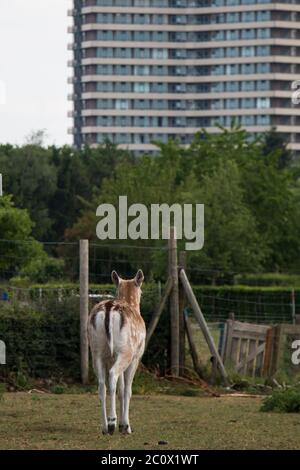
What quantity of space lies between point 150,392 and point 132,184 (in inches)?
2132

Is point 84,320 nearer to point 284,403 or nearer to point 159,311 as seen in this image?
point 159,311

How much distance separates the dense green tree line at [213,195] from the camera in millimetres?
69125

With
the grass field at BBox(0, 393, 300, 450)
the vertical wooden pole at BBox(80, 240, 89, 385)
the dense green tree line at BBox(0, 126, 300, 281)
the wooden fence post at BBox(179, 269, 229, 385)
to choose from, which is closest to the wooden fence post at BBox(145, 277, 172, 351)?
the wooden fence post at BBox(179, 269, 229, 385)

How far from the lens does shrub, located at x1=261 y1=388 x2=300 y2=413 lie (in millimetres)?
20109

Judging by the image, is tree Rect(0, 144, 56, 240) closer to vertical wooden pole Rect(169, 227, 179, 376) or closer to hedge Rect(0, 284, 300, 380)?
hedge Rect(0, 284, 300, 380)

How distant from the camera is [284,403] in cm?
2014

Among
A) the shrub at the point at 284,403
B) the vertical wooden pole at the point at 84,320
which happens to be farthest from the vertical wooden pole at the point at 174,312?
the shrub at the point at 284,403

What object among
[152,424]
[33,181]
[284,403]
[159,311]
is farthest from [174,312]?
[33,181]

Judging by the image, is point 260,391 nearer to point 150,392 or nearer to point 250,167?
point 150,392

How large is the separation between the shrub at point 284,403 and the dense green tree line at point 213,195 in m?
35.1

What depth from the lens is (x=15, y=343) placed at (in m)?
24.1

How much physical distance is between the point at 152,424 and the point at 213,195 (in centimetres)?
5327

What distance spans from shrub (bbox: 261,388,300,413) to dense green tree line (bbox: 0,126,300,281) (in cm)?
3515
